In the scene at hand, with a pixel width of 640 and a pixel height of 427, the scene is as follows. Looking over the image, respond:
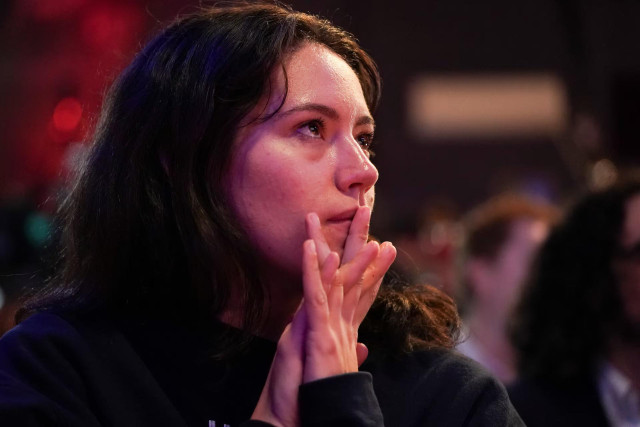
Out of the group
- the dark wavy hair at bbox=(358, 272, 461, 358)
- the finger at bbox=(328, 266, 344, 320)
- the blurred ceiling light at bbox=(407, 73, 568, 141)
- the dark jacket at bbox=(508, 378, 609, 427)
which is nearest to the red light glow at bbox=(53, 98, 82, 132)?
the dark jacket at bbox=(508, 378, 609, 427)

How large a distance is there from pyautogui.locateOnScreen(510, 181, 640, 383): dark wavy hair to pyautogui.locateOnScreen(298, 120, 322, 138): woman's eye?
138cm

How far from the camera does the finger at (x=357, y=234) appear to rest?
1720 mm

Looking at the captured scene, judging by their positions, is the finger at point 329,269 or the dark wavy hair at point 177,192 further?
the dark wavy hair at point 177,192

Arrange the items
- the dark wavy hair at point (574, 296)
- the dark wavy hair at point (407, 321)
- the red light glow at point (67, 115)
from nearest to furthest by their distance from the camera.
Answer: the dark wavy hair at point (407, 321)
the dark wavy hair at point (574, 296)
the red light glow at point (67, 115)

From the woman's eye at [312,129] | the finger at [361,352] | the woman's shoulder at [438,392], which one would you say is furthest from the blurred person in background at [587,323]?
the woman's eye at [312,129]

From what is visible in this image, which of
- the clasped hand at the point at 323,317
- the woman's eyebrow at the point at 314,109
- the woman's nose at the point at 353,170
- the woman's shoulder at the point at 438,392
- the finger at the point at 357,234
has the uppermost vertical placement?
the woman's eyebrow at the point at 314,109

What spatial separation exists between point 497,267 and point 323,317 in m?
2.89

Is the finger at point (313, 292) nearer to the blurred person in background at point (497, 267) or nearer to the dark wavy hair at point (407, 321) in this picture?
the dark wavy hair at point (407, 321)

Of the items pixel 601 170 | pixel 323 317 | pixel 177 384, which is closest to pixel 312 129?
pixel 323 317

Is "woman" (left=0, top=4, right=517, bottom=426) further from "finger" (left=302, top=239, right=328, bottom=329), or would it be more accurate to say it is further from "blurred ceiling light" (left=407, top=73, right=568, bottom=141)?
"blurred ceiling light" (left=407, top=73, right=568, bottom=141)

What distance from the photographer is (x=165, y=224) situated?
1801mm

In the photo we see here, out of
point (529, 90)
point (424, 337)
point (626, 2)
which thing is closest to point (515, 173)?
point (529, 90)

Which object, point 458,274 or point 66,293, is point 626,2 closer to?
point 458,274

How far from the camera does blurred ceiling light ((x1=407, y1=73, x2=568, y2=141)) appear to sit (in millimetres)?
9445
